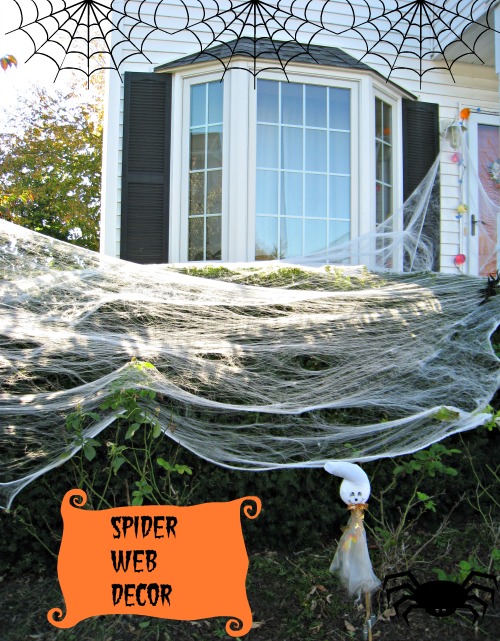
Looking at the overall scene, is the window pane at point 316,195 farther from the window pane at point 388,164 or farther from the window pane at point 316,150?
A: the window pane at point 388,164

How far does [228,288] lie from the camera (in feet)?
13.2

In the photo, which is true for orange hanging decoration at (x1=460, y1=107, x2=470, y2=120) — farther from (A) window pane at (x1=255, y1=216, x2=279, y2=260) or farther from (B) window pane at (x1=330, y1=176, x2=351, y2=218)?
(A) window pane at (x1=255, y1=216, x2=279, y2=260)

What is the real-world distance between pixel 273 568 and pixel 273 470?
465 mm

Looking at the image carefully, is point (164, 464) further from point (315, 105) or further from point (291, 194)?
point (315, 105)

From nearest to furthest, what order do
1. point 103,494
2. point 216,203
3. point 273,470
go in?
point 103,494, point 273,470, point 216,203

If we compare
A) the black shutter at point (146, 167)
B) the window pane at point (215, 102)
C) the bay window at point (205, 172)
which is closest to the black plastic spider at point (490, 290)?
the bay window at point (205, 172)

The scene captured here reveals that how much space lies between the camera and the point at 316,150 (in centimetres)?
649

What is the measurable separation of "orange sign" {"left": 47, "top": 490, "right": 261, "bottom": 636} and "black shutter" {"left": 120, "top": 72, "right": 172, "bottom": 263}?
4308 mm

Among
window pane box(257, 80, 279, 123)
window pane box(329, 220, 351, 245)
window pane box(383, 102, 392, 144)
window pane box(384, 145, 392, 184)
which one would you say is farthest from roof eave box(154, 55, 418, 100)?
window pane box(329, 220, 351, 245)

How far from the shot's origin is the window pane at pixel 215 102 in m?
6.38

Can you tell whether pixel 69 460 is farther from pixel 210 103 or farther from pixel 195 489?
pixel 210 103

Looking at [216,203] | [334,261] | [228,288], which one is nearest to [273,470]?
[228,288]

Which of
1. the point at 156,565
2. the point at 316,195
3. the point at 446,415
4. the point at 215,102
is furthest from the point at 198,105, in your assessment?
the point at 156,565

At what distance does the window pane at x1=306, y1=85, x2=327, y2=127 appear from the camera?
6.46 meters
